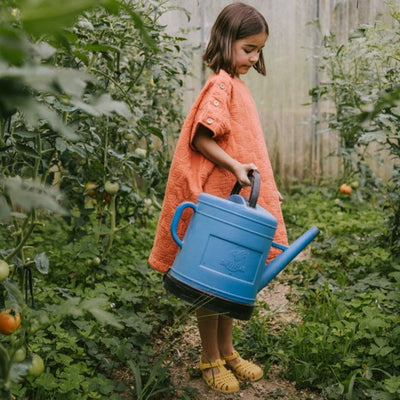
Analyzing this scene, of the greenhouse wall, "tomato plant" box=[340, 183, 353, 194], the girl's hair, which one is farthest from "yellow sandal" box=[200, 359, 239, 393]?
the greenhouse wall

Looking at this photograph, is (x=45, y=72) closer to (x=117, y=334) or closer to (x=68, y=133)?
(x=68, y=133)

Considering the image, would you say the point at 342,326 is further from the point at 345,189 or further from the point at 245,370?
the point at 345,189

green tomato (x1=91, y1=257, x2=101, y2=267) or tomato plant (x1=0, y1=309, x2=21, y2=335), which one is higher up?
tomato plant (x1=0, y1=309, x2=21, y2=335)

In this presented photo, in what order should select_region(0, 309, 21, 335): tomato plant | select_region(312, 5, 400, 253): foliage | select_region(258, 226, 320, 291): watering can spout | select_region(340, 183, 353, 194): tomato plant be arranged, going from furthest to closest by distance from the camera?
select_region(340, 183, 353, 194): tomato plant
select_region(312, 5, 400, 253): foliage
select_region(258, 226, 320, 291): watering can spout
select_region(0, 309, 21, 335): tomato plant

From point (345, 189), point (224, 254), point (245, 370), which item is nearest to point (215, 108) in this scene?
point (224, 254)

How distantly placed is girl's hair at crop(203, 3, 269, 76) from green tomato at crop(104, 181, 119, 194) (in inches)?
26.4

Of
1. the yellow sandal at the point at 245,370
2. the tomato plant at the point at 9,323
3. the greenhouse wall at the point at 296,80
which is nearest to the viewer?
the tomato plant at the point at 9,323

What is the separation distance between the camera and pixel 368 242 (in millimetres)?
3156

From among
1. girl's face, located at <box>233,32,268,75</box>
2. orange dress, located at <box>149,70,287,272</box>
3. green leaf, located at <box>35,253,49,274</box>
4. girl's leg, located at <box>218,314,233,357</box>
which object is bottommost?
girl's leg, located at <box>218,314,233,357</box>

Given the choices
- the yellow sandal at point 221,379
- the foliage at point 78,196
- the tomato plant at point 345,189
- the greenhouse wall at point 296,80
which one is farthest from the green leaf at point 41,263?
the greenhouse wall at point 296,80

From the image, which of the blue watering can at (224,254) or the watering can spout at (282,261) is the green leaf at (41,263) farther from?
the watering can spout at (282,261)

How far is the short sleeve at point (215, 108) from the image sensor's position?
181cm

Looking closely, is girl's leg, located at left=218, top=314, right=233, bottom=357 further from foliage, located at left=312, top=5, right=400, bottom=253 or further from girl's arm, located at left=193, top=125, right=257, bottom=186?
foliage, located at left=312, top=5, right=400, bottom=253

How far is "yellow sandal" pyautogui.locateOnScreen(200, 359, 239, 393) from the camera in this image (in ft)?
6.30
